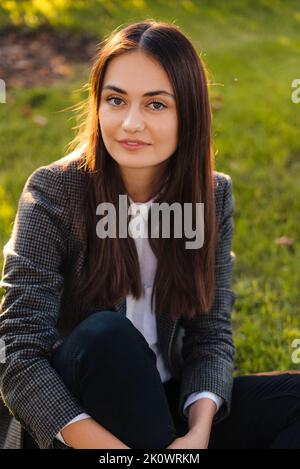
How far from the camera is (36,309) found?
72.9 inches

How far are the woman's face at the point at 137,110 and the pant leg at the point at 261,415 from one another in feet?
2.33

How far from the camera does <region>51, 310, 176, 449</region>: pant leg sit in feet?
5.49

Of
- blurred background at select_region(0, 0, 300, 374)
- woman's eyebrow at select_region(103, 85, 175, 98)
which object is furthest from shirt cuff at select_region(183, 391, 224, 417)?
woman's eyebrow at select_region(103, 85, 175, 98)

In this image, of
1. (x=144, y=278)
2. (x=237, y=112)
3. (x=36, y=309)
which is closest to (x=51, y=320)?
(x=36, y=309)

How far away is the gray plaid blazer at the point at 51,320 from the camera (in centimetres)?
174

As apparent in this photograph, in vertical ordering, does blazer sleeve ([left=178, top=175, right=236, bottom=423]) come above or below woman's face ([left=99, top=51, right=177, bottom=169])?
below

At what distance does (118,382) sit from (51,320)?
0.30 m

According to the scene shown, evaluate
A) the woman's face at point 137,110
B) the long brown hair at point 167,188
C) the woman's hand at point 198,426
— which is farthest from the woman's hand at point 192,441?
the woman's face at point 137,110

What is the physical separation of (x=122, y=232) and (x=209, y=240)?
0.27 meters

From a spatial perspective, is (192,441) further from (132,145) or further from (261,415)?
(132,145)

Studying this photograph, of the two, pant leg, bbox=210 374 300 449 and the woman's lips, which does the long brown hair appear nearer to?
the woman's lips

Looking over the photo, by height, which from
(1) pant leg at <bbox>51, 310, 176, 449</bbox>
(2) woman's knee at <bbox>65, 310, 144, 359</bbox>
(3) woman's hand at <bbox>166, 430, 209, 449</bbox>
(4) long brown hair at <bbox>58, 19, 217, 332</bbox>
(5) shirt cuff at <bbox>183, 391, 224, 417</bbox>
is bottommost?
(3) woman's hand at <bbox>166, 430, 209, 449</bbox>

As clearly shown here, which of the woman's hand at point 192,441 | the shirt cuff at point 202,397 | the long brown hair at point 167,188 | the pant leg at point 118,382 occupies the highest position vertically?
the long brown hair at point 167,188

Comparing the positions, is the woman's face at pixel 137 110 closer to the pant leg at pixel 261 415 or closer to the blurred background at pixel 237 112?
the blurred background at pixel 237 112
